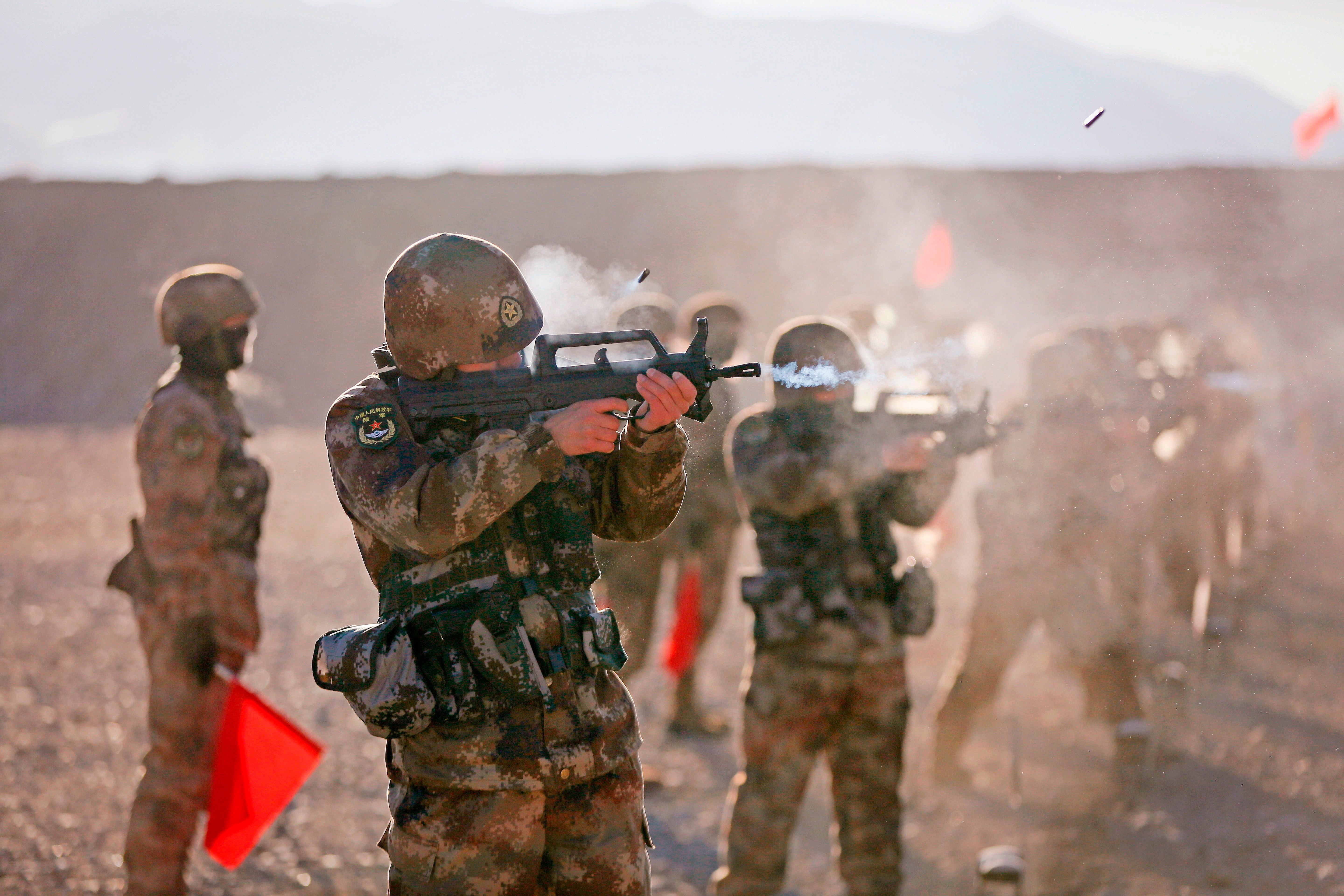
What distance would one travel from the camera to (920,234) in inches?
1292

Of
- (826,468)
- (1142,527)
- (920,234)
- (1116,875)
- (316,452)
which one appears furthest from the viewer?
(920,234)

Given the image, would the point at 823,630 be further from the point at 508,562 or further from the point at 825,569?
the point at 508,562

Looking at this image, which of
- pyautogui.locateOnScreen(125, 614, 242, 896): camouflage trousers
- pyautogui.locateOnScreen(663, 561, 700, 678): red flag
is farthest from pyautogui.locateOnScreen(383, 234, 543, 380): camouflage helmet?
pyautogui.locateOnScreen(663, 561, 700, 678): red flag

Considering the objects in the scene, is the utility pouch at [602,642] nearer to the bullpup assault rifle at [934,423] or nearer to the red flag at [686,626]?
the bullpup assault rifle at [934,423]

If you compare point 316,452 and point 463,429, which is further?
point 316,452

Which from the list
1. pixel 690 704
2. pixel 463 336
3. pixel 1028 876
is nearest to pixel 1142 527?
pixel 1028 876

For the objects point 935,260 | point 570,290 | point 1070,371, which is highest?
point 935,260

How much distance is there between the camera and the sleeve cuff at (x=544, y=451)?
261 cm

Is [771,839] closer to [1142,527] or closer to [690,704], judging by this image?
[690,704]

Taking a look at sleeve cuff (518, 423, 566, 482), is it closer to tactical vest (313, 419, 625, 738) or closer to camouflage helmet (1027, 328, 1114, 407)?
tactical vest (313, 419, 625, 738)

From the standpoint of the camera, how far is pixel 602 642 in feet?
9.30

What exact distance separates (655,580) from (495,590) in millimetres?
3854

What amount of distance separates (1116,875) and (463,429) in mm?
3637

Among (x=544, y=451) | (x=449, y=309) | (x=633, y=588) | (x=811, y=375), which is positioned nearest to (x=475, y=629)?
(x=544, y=451)
